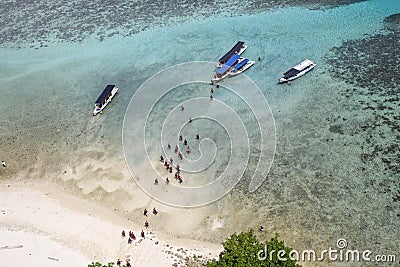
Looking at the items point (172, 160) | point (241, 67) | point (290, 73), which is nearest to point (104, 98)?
point (172, 160)

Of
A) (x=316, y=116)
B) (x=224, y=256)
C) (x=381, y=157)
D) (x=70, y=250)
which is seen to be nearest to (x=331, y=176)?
(x=381, y=157)

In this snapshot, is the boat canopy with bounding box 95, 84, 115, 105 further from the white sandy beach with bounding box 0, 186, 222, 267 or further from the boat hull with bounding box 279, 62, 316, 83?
the boat hull with bounding box 279, 62, 316, 83

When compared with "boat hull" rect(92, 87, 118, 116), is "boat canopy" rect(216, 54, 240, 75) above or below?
below

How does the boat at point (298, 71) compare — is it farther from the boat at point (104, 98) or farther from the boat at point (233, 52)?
the boat at point (104, 98)

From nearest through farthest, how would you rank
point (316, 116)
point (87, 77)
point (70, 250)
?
point (70, 250), point (316, 116), point (87, 77)

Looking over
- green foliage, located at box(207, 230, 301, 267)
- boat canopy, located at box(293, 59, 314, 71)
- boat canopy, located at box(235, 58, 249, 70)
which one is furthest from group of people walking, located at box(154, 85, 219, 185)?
boat canopy, located at box(293, 59, 314, 71)

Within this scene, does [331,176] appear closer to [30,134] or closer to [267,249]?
[267,249]
